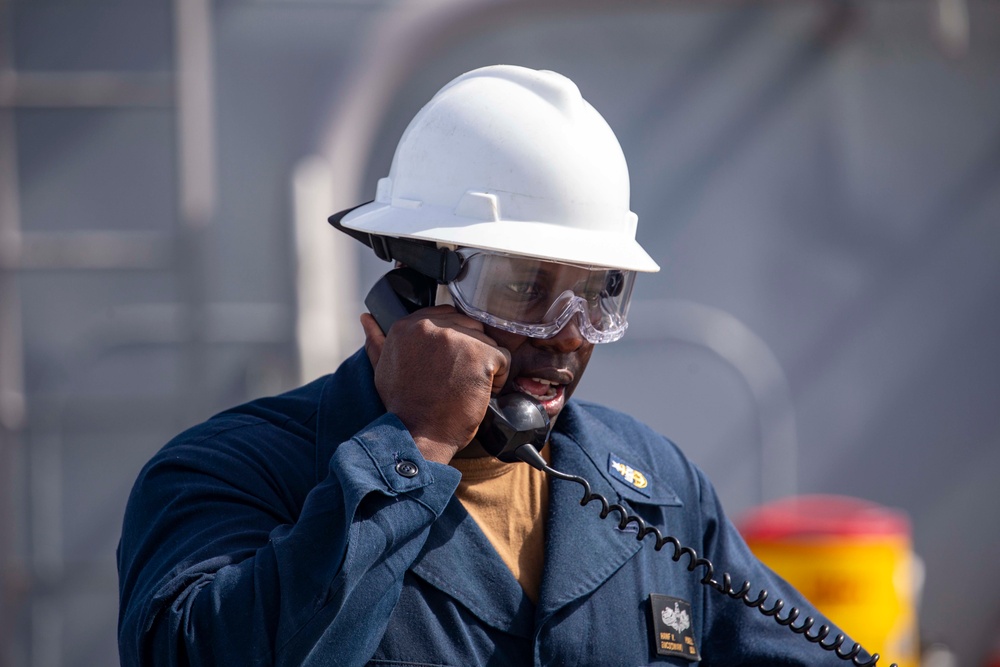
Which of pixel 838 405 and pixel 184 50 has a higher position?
pixel 184 50

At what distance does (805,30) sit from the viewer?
→ 5.46 meters

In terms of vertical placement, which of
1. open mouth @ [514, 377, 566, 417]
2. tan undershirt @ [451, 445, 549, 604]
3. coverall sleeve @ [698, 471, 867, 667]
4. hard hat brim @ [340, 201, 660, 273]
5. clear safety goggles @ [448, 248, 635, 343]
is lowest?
coverall sleeve @ [698, 471, 867, 667]

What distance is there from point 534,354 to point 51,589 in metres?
3.49

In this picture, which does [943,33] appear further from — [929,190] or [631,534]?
[631,534]

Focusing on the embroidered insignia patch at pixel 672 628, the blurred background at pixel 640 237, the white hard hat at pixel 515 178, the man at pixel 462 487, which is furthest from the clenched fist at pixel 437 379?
the blurred background at pixel 640 237

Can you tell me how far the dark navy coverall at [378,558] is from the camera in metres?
1.77

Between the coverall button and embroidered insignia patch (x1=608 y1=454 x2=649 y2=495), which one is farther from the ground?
the coverall button

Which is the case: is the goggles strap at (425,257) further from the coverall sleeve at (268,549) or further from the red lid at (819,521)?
the red lid at (819,521)

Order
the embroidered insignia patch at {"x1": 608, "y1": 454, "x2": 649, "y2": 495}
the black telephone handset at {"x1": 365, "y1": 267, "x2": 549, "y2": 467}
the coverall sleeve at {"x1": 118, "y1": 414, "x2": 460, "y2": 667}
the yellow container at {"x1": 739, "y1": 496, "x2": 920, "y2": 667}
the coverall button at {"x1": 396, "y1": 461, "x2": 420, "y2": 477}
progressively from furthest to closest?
the yellow container at {"x1": 739, "y1": 496, "x2": 920, "y2": 667}
the embroidered insignia patch at {"x1": 608, "y1": 454, "x2": 649, "y2": 495}
the black telephone handset at {"x1": 365, "y1": 267, "x2": 549, "y2": 467}
the coverall button at {"x1": 396, "y1": 461, "x2": 420, "y2": 477}
the coverall sleeve at {"x1": 118, "y1": 414, "x2": 460, "y2": 667}

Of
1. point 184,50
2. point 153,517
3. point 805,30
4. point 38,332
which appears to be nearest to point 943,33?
point 805,30

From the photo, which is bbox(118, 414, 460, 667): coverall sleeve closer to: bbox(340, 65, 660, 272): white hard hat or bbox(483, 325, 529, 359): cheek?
bbox(483, 325, 529, 359): cheek

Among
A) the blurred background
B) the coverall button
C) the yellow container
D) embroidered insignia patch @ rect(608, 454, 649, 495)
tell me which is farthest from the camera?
the blurred background

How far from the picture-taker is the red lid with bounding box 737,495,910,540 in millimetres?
4633

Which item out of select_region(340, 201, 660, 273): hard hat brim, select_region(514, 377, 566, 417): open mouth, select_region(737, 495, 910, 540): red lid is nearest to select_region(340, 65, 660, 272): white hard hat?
select_region(340, 201, 660, 273): hard hat brim
